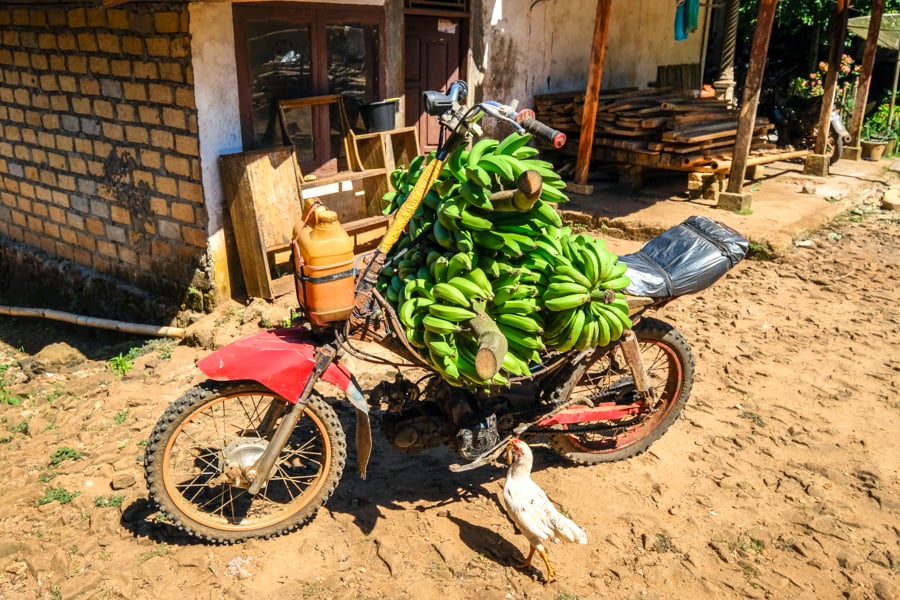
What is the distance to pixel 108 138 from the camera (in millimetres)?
6707

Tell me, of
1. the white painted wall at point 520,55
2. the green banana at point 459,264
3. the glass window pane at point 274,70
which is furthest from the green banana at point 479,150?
the glass window pane at point 274,70

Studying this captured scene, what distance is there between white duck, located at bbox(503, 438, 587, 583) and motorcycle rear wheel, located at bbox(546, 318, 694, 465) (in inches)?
23.1

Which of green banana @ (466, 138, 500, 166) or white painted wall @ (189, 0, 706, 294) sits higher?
white painted wall @ (189, 0, 706, 294)

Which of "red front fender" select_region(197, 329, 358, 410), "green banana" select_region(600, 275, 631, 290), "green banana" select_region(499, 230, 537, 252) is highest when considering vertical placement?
"green banana" select_region(499, 230, 537, 252)

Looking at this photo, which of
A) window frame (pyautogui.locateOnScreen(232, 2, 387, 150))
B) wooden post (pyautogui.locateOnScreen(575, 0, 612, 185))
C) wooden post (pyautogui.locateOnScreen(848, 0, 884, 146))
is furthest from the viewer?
wooden post (pyautogui.locateOnScreen(848, 0, 884, 146))

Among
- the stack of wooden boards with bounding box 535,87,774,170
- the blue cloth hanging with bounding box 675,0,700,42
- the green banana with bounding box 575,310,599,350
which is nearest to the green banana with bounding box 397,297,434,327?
Answer: the green banana with bounding box 575,310,599,350

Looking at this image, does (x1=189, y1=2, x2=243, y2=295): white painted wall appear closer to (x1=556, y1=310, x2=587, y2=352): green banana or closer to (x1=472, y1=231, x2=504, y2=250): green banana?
(x1=472, y1=231, x2=504, y2=250): green banana

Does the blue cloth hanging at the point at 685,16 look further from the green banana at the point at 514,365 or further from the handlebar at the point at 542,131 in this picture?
the green banana at the point at 514,365

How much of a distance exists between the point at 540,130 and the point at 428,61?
6219 millimetres

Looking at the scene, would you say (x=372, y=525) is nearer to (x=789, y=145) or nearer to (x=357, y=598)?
(x=357, y=598)

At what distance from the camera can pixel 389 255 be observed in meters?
3.62

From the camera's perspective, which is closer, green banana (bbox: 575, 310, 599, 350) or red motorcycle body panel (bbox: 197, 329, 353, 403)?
red motorcycle body panel (bbox: 197, 329, 353, 403)

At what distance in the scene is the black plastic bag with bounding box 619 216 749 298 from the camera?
3.82 m

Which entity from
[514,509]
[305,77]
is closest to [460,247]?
[514,509]
